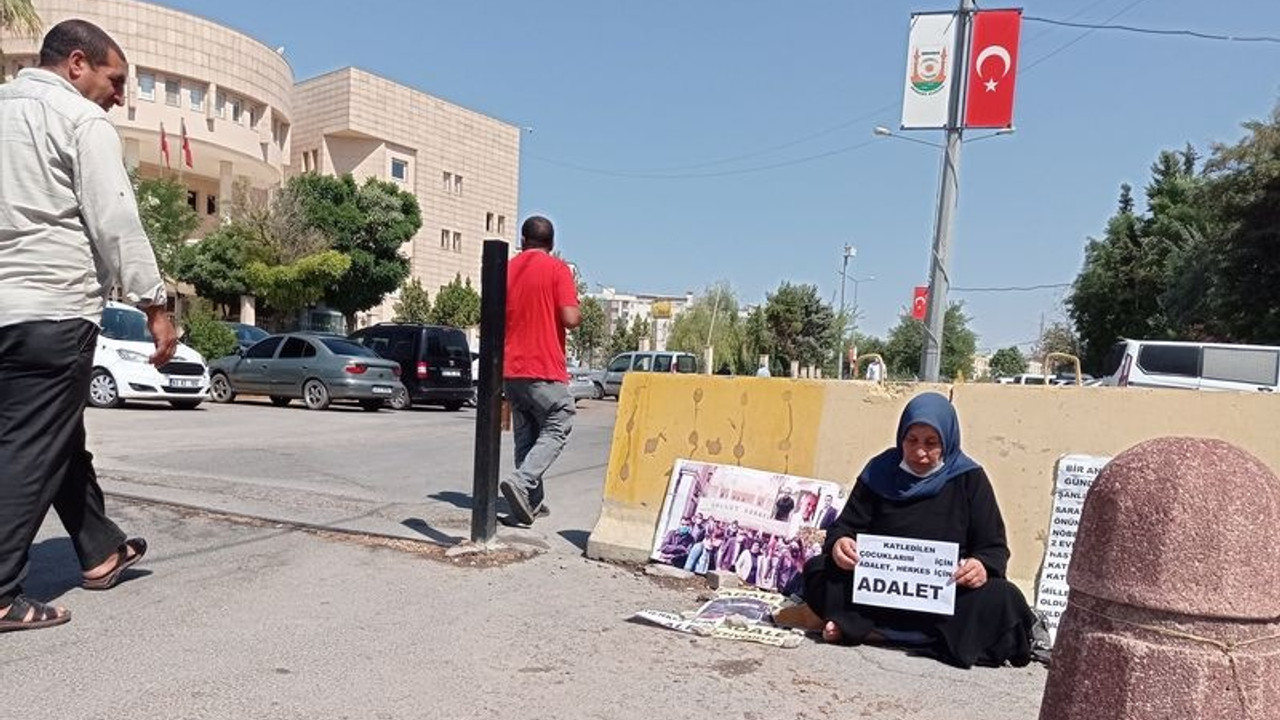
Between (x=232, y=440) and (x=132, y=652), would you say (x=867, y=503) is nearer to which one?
(x=132, y=652)

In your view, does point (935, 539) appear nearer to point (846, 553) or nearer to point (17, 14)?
point (846, 553)

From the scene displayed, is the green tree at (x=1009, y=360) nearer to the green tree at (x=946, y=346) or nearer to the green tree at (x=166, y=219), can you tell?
the green tree at (x=946, y=346)

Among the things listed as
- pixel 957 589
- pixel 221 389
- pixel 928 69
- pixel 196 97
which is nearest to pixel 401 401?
pixel 221 389

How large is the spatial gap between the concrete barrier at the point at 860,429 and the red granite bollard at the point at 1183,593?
2361mm

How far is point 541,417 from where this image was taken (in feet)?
19.3

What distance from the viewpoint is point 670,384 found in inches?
212

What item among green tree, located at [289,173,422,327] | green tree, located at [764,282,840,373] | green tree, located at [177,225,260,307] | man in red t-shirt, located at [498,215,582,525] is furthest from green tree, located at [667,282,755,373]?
man in red t-shirt, located at [498,215,582,525]

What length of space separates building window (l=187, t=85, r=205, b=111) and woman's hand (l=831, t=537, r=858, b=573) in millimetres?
48567

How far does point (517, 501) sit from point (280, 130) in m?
51.7

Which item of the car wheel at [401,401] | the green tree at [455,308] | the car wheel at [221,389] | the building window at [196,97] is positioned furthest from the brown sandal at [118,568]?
the building window at [196,97]

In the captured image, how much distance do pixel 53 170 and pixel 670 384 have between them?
3.27 m

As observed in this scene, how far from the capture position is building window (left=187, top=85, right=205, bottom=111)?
44406mm

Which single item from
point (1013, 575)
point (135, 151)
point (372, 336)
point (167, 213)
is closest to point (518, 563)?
point (1013, 575)

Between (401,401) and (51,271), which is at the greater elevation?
(51,271)
